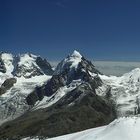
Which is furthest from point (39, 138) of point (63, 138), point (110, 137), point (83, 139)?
point (110, 137)

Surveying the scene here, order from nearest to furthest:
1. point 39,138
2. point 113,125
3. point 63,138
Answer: point 113,125 → point 63,138 → point 39,138

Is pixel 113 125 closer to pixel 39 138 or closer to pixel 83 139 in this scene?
pixel 83 139

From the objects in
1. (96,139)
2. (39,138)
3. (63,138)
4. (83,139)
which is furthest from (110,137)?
(39,138)

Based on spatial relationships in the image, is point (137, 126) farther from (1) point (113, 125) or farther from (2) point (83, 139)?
(2) point (83, 139)

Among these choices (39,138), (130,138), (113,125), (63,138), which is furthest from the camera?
(39,138)

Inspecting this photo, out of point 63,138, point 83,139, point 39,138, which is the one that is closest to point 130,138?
point 83,139

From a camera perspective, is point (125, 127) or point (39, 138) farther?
point (39, 138)

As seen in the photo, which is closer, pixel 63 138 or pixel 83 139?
pixel 83 139

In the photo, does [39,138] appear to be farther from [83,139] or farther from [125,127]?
[125,127]

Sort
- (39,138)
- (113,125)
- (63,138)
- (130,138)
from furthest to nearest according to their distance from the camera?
(39,138) < (63,138) < (113,125) < (130,138)

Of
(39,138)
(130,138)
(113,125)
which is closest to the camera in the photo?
(130,138)
